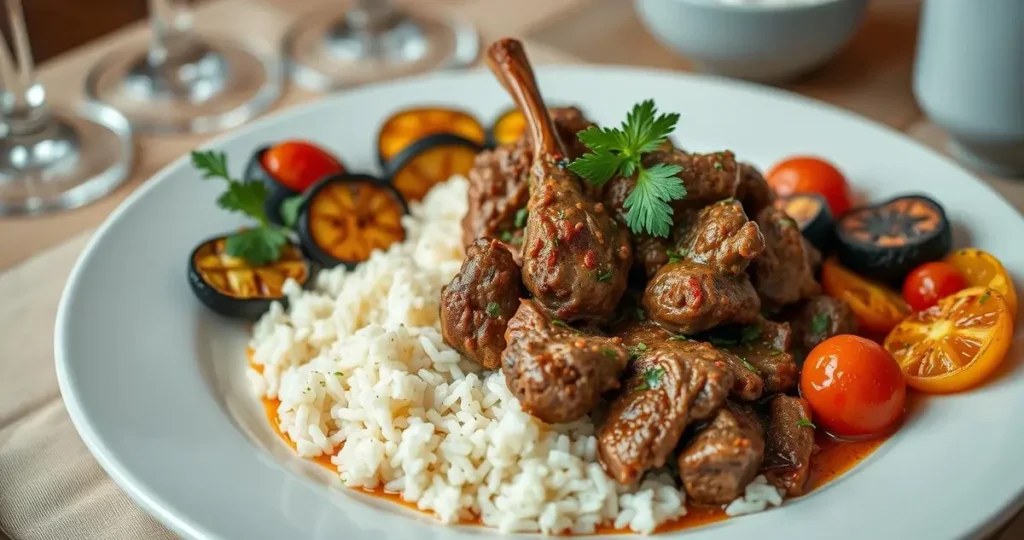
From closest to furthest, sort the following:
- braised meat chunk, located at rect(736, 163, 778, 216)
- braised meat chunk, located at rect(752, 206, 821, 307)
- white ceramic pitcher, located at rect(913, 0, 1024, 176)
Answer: braised meat chunk, located at rect(752, 206, 821, 307) → braised meat chunk, located at rect(736, 163, 778, 216) → white ceramic pitcher, located at rect(913, 0, 1024, 176)

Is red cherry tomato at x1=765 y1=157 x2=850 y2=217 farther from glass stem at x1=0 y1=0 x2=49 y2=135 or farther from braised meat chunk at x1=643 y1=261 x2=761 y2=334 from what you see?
glass stem at x1=0 y1=0 x2=49 y2=135

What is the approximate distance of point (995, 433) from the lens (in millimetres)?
3473

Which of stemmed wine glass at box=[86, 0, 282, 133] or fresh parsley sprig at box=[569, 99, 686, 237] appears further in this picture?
stemmed wine glass at box=[86, 0, 282, 133]

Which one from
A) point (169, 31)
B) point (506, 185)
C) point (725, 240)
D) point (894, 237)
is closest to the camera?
point (725, 240)

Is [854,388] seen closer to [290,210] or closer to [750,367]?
[750,367]

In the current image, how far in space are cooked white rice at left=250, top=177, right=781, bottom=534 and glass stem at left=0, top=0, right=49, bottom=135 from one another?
93.7 inches

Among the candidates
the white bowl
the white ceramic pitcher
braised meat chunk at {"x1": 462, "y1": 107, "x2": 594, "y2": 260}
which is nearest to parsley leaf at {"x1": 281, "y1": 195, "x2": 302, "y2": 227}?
braised meat chunk at {"x1": 462, "y1": 107, "x2": 594, "y2": 260}

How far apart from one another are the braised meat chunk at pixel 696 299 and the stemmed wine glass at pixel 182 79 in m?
3.31

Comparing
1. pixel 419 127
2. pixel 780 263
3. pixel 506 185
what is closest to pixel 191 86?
pixel 419 127

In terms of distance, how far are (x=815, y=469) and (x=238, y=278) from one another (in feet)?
7.73

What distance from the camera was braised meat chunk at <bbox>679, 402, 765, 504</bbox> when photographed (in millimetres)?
3221

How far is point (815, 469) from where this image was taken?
3.54 m

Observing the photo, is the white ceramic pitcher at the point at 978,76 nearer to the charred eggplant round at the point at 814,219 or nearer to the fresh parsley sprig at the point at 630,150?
the charred eggplant round at the point at 814,219

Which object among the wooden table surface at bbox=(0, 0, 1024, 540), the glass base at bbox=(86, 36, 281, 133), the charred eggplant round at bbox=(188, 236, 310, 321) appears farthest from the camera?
the glass base at bbox=(86, 36, 281, 133)
